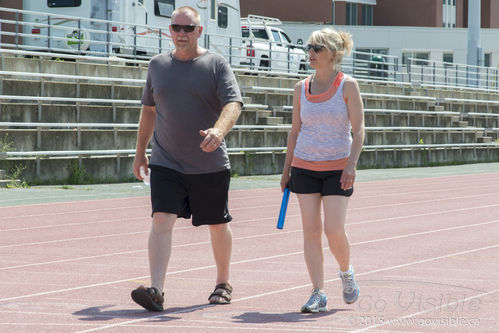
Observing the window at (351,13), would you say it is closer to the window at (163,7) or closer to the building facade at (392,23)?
the building facade at (392,23)

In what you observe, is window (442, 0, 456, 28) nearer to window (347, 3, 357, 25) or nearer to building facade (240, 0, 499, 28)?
building facade (240, 0, 499, 28)

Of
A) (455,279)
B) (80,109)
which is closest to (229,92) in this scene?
(455,279)

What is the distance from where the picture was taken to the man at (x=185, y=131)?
21.1 ft

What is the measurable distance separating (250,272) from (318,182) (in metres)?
2.04

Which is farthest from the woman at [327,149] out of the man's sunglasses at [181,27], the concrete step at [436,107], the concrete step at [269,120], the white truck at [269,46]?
the concrete step at [436,107]

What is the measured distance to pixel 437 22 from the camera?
66.7m

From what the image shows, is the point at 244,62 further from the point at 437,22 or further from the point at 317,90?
the point at 437,22

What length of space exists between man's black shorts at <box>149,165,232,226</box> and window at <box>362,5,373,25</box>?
6129 cm

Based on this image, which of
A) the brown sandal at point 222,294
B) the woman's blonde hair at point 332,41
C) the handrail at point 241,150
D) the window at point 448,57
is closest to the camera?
the woman's blonde hair at point 332,41

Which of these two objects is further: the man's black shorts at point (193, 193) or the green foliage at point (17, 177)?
the green foliage at point (17, 177)

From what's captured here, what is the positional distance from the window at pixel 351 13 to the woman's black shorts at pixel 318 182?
197 feet

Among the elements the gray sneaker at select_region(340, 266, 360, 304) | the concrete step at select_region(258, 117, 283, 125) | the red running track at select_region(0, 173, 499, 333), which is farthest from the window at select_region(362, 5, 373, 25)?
the gray sneaker at select_region(340, 266, 360, 304)

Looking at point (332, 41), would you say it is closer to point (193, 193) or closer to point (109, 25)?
point (193, 193)

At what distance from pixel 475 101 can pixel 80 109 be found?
21.3m
